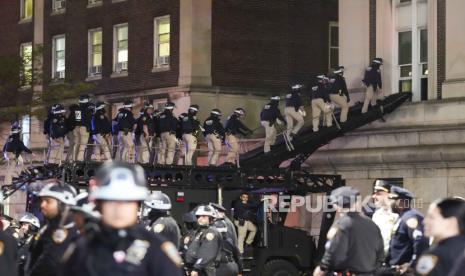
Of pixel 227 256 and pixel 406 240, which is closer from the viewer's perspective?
pixel 406 240

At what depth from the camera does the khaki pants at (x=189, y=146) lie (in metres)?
33.4

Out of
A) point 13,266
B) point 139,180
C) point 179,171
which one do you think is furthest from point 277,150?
point 139,180

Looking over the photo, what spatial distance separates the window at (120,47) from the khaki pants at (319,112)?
14.3m

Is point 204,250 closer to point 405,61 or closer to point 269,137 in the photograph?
point 269,137

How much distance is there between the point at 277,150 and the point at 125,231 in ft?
89.6

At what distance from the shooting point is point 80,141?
32281mm

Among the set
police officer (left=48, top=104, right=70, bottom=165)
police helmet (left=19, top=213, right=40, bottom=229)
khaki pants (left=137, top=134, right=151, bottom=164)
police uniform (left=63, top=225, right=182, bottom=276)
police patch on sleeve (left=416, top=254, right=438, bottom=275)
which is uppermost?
police officer (left=48, top=104, right=70, bottom=165)

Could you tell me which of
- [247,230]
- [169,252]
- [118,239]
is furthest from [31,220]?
[118,239]

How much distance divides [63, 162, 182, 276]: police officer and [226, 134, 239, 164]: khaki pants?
25.8 meters

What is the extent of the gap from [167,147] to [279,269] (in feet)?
25.4

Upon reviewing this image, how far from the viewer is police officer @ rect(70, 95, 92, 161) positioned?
32031mm

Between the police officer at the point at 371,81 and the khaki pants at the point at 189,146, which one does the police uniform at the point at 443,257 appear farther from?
the police officer at the point at 371,81

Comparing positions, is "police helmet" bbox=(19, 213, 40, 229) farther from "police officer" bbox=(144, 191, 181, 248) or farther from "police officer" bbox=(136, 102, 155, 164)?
"police officer" bbox=(136, 102, 155, 164)

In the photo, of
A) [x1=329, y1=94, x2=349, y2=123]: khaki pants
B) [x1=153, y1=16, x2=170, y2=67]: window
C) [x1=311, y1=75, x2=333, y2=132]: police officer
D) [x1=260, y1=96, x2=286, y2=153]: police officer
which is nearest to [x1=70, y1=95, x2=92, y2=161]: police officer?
[x1=260, y1=96, x2=286, y2=153]: police officer
